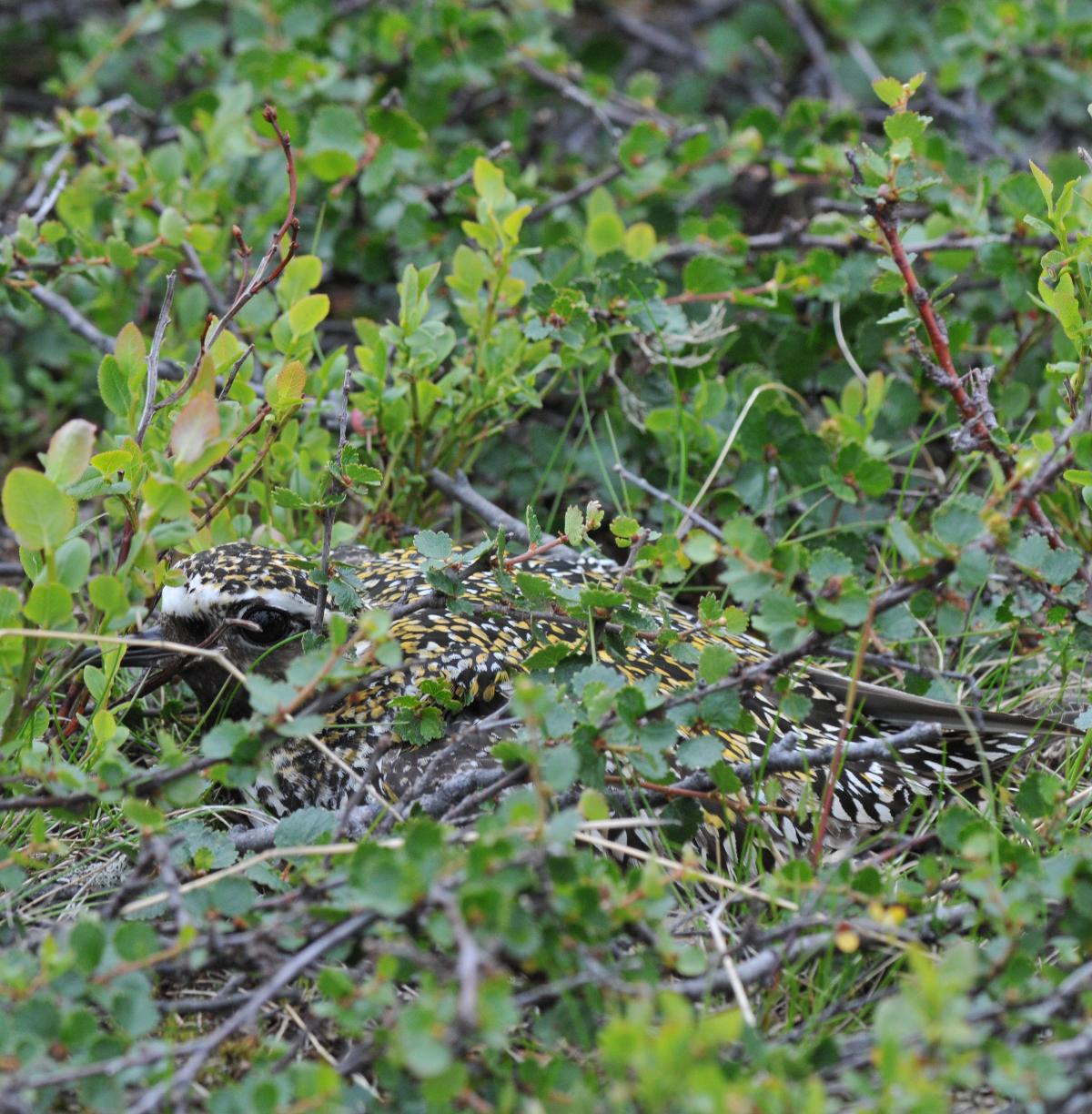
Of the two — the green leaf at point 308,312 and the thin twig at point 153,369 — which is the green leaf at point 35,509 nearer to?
the thin twig at point 153,369

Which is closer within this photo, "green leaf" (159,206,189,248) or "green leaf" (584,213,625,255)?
"green leaf" (159,206,189,248)

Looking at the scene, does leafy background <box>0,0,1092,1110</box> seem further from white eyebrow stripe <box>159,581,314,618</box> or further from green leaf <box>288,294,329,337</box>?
white eyebrow stripe <box>159,581,314,618</box>

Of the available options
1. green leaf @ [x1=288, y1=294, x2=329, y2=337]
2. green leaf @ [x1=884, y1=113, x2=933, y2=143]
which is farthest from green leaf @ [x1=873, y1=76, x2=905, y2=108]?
green leaf @ [x1=288, y1=294, x2=329, y2=337]

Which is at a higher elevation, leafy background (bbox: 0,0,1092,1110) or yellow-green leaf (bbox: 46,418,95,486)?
yellow-green leaf (bbox: 46,418,95,486)

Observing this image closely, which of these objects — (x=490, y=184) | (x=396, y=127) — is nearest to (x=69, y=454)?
(x=490, y=184)

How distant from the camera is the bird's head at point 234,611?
3.08 m

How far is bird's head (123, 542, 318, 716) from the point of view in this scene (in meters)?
3.08

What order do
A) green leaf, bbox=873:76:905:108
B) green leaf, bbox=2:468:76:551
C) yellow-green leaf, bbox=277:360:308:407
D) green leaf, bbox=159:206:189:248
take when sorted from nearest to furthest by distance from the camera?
green leaf, bbox=2:468:76:551 → yellow-green leaf, bbox=277:360:308:407 → green leaf, bbox=873:76:905:108 → green leaf, bbox=159:206:189:248

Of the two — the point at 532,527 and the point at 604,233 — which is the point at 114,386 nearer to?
the point at 532,527

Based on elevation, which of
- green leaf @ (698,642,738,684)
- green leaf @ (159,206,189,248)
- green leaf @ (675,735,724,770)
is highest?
green leaf @ (159,206,189,248)

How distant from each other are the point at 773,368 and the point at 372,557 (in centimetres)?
154

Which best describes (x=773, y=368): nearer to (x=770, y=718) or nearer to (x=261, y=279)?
(x=770, y=718)

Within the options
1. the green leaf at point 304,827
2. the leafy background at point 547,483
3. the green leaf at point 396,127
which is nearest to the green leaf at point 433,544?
the leafy background at point 547,483

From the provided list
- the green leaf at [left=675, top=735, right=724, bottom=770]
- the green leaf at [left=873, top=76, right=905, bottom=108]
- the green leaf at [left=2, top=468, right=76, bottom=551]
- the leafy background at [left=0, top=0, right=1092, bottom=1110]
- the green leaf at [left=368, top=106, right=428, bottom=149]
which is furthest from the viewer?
the green leaf at [left=368, top=106, right=428, bottom=149]
